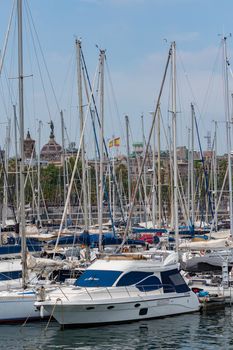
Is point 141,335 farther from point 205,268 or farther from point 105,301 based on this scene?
point 205,268

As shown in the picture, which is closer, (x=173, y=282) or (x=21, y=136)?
(x=21, y=136)

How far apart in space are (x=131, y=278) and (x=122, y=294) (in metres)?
0.93

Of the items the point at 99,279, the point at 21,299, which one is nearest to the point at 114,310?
the point at 99,279

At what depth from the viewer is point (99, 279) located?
30.5 metres

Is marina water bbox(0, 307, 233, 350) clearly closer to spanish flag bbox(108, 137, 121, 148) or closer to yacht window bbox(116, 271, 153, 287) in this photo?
yacht window bbox(116, 271, 153, 287)

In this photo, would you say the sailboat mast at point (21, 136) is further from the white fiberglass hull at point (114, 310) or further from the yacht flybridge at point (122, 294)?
the white fiberglass hull at point (114, 310)

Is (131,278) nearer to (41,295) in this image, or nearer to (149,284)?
(149,284)

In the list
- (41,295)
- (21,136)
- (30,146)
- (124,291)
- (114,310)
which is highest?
(30,146)

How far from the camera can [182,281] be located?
105 ft

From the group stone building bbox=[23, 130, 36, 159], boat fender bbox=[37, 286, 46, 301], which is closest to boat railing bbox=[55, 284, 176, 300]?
boat fender bbox=[37, 286, 46, 301]

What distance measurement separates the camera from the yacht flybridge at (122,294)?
2917 cm

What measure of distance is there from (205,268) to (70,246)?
25.0 feet

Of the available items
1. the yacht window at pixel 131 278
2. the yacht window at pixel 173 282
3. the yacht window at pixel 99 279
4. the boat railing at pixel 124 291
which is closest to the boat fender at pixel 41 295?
the boat railing at pixel 124 291

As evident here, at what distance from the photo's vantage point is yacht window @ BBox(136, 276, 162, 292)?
101 feet
